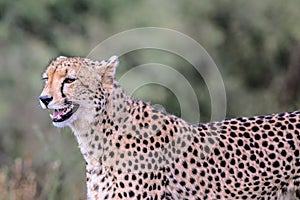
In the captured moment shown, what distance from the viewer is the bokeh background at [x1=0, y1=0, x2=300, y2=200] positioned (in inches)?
597

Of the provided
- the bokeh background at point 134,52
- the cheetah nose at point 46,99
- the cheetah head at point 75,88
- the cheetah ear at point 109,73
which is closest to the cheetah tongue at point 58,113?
the cheetah head at point 75,88

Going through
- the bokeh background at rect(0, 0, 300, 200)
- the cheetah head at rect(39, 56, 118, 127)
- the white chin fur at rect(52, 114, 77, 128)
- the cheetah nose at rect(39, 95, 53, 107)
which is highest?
the bokeh background at rect(0, 0, 300, 200)

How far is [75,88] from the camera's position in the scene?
578cm

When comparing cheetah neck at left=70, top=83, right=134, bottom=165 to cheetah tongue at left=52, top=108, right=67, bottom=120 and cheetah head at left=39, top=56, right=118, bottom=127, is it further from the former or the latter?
cheetah tongue at left=52, top=108, right=67, bottom=120

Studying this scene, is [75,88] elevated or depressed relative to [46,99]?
elevated

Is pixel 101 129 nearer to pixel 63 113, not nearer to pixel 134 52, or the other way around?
pixel 63 113

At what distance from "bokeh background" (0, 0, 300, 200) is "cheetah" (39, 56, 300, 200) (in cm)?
738

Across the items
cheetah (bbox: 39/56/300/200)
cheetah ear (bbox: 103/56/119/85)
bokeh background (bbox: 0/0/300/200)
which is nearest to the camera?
cheetah (bbox: 39/56/300/200)

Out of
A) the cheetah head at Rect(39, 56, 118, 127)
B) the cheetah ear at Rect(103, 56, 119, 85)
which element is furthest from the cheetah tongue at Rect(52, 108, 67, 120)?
the cheetah ear at Rect(103, 56, 119, 85)

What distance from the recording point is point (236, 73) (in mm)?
16594

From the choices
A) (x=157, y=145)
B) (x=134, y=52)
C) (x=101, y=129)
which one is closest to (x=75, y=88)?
(x=101, y=129)

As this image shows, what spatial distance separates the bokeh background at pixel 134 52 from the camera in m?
15.2

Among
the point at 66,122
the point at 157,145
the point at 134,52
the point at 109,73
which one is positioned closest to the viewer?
the point at 66,122

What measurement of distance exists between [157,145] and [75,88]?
2.36 ft
